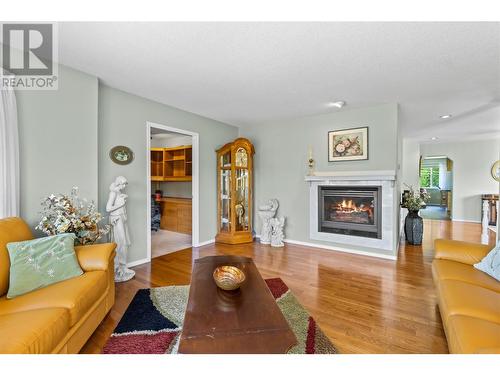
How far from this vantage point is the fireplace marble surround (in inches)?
147

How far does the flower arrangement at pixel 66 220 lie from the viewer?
2193mm

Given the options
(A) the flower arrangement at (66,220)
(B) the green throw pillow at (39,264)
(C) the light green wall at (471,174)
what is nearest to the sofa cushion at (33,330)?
(B) the green throw pillow at (39,264)

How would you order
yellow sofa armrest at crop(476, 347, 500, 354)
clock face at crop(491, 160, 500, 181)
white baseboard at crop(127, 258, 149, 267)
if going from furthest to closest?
clock face at crop(491, 160, 500, 181), white baseboard at crop(127, 258, 149, 267), yellow sofa armrest at crop(476, 347, 500, 354)

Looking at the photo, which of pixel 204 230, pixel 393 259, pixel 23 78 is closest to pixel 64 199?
pixel 23 78

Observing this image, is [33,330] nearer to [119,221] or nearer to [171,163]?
[119,221]

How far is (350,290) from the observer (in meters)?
2.60

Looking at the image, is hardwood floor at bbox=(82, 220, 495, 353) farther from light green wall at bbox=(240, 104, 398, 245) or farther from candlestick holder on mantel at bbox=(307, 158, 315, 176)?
candlestick holder on mantel at bbox=(307, 158, 315, 176)

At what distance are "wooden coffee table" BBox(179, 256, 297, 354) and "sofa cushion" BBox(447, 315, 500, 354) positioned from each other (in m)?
0.85

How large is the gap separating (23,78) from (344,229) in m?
4.61

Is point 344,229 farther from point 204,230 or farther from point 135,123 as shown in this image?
point 135,123

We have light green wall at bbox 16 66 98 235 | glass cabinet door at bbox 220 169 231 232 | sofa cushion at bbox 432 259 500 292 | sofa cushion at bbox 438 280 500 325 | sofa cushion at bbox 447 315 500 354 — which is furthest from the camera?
glass cabinet door at bbox 220 169 231 232

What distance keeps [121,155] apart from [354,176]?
3566 mm

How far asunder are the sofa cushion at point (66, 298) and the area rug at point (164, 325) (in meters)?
0.37

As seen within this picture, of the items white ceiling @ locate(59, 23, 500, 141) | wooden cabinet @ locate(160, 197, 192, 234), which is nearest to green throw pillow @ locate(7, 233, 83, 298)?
white ceiling @ locate(59, 23, 500, 141)
